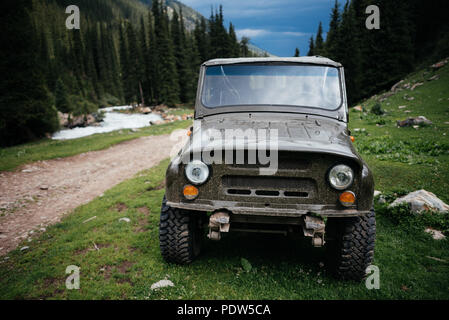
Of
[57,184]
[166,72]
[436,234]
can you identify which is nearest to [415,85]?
[436,234]

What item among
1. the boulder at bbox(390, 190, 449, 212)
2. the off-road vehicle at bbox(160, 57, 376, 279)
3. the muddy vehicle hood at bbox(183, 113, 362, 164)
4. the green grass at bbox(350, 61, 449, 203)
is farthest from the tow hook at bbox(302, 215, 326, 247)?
the green grass at bbox(350, 61, 449, 203)

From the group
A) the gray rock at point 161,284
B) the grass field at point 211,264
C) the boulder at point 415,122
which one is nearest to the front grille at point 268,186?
the grass field at point 211,264

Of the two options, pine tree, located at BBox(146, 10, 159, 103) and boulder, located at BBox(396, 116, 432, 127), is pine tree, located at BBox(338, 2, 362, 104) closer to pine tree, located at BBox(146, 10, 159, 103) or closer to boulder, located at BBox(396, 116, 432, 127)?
boulder, located at BBox(396, 116, 432, 127)

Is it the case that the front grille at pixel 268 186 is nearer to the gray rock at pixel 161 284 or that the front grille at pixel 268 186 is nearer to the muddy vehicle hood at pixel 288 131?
the muddy vehicle hood at pixel 288 131

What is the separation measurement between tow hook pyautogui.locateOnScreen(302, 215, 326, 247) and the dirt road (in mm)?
4667

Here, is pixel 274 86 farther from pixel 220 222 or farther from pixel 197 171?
pixel 220 222

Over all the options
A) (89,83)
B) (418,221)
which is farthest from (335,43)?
(89,83)

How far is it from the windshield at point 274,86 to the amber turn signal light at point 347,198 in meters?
1.54

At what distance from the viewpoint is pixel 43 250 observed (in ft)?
13.2

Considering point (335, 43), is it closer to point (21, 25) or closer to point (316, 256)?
point (21, 25)

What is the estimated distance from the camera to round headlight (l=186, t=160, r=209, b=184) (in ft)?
8.59

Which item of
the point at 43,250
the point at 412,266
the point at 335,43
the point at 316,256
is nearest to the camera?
the point at 412,266

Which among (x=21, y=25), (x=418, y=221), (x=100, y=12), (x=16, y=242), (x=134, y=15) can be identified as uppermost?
(x=134, y=15)
